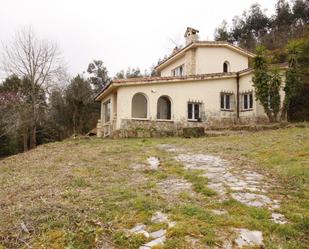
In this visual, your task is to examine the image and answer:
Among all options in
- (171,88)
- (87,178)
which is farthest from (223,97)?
(87,178)

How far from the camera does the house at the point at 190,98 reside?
23.1 metres

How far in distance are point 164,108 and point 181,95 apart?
7.55 ft

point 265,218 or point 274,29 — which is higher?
point 274,29

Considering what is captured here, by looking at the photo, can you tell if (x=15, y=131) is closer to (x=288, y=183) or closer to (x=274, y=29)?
(x=288, y=183)

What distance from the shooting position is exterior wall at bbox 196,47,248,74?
2716cm

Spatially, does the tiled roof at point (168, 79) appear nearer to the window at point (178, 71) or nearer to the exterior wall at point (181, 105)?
the exterior wall at point (181, 105)

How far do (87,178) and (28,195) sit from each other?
5.92 ft

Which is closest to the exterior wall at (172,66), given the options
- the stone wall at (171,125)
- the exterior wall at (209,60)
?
the exterior wall at (209,60)

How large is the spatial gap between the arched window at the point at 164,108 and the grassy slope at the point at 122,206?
45.0 ft

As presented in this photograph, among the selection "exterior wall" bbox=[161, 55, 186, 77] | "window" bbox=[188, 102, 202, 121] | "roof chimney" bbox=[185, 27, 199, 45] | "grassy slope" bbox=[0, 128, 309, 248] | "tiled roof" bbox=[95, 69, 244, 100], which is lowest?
"grassy slope" bbox=[0, 128, 309, 248]

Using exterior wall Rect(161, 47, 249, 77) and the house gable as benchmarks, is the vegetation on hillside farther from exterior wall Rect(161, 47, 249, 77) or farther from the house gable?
exterior wall Rect(161, 47, 249, 77)

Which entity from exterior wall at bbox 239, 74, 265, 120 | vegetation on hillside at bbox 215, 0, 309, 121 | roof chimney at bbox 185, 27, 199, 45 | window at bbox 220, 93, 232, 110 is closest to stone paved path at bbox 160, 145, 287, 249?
exterior wall at bbox 239, 74, 265, 120

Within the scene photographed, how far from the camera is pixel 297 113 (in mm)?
26328

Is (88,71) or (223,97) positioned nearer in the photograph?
(223,97)
